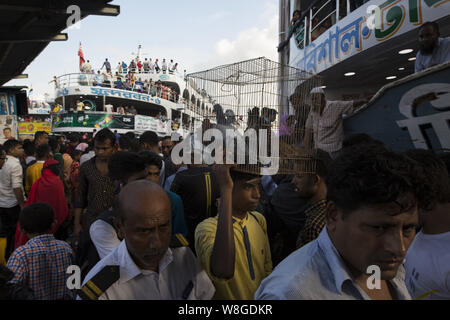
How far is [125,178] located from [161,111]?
30.6 meters

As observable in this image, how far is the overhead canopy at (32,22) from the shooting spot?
140 inches

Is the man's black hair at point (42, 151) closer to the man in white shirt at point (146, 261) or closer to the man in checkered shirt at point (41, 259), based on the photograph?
the man in checkered shirt at point (41, 259)

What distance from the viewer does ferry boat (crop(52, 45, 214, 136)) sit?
76.5ft

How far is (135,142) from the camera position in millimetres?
5066

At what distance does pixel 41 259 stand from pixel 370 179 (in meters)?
2.23

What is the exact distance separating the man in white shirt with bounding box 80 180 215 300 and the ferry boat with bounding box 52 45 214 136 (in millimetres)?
18489

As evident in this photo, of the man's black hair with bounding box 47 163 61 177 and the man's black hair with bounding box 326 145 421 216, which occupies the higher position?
the man's black hair with bounding box 326 145 421 216

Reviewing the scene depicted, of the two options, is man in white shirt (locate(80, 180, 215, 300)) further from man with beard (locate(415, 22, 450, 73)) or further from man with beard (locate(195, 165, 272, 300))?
man with beard (locate(415, 22, 450, 73))

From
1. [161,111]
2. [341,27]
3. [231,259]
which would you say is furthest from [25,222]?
[161,111]

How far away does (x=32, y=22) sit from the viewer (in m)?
4.22

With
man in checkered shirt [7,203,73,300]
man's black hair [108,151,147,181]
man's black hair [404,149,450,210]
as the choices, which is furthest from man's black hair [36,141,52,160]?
man's black hair [404,149,450,210]
